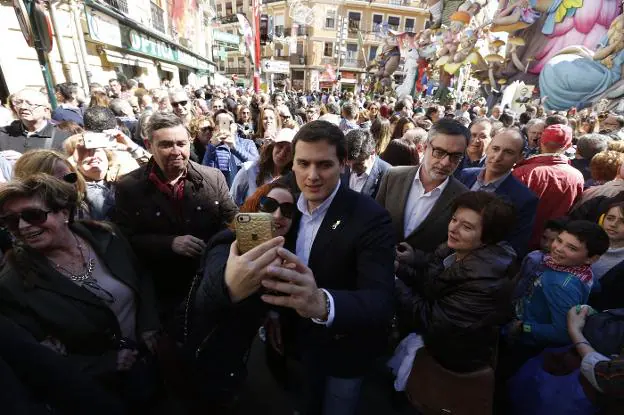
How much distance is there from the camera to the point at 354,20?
38125 mm

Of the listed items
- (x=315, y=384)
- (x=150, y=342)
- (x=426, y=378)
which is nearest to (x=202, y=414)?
(x=150, y=342)

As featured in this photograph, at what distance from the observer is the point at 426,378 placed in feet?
6.27

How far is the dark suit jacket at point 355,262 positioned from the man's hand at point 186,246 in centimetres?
87

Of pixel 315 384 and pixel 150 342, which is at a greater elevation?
pixel 150 342

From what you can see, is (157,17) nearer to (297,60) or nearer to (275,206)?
(275,206)

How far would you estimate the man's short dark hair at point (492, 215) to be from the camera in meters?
1.69

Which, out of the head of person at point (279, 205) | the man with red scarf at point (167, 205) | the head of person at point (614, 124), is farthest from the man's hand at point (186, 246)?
the head of person at point (614, 124)

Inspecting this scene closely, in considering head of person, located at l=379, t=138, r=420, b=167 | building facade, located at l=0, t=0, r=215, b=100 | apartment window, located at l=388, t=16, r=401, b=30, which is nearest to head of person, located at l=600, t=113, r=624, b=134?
head of person, located at l=379, t=138, r=420, b=167

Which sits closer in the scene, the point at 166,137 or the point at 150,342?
the point at 150,342

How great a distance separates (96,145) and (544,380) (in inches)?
133

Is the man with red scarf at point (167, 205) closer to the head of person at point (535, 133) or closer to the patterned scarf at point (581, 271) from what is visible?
the patterned scarf at point (581, 271)

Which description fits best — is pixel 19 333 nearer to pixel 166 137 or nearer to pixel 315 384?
pixel 166 137

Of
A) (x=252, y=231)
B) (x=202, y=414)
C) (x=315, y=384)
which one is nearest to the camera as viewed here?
(x=252, y=231)

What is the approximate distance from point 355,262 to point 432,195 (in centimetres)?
114
